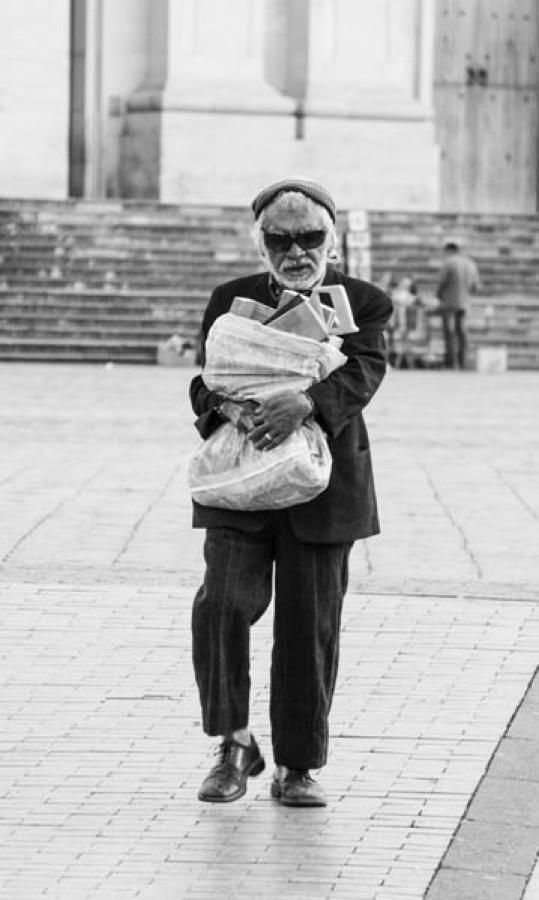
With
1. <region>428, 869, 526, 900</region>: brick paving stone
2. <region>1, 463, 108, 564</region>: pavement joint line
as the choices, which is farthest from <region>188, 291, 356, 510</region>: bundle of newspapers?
<region>1, 463, 108, 564</region>: pavement joint line

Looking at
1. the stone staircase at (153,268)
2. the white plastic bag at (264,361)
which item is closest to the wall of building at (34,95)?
the stone staircase at (153,268)

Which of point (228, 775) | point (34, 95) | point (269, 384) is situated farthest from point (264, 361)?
point (34, 95)

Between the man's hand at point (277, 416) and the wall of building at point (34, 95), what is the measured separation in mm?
28064

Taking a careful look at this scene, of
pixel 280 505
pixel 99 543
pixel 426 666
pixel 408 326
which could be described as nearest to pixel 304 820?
pixel 280 505

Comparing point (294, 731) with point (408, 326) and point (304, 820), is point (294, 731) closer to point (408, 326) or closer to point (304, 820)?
point (304, 820)

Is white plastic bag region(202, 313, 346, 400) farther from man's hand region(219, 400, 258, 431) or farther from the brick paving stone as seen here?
the brick paving stone

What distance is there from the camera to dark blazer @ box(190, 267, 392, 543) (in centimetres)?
593

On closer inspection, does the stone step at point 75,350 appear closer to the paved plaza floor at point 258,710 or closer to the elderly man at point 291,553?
the paved plaza floor at point 258,710

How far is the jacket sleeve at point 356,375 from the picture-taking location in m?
5.89

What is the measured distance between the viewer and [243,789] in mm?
6078

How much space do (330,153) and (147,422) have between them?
17.4m

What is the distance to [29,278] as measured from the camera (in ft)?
94.6

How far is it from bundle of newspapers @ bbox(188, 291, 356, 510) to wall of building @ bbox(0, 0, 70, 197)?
28.0m

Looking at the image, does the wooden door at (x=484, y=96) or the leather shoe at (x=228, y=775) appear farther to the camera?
the wooden door at (x=484, y=96)
